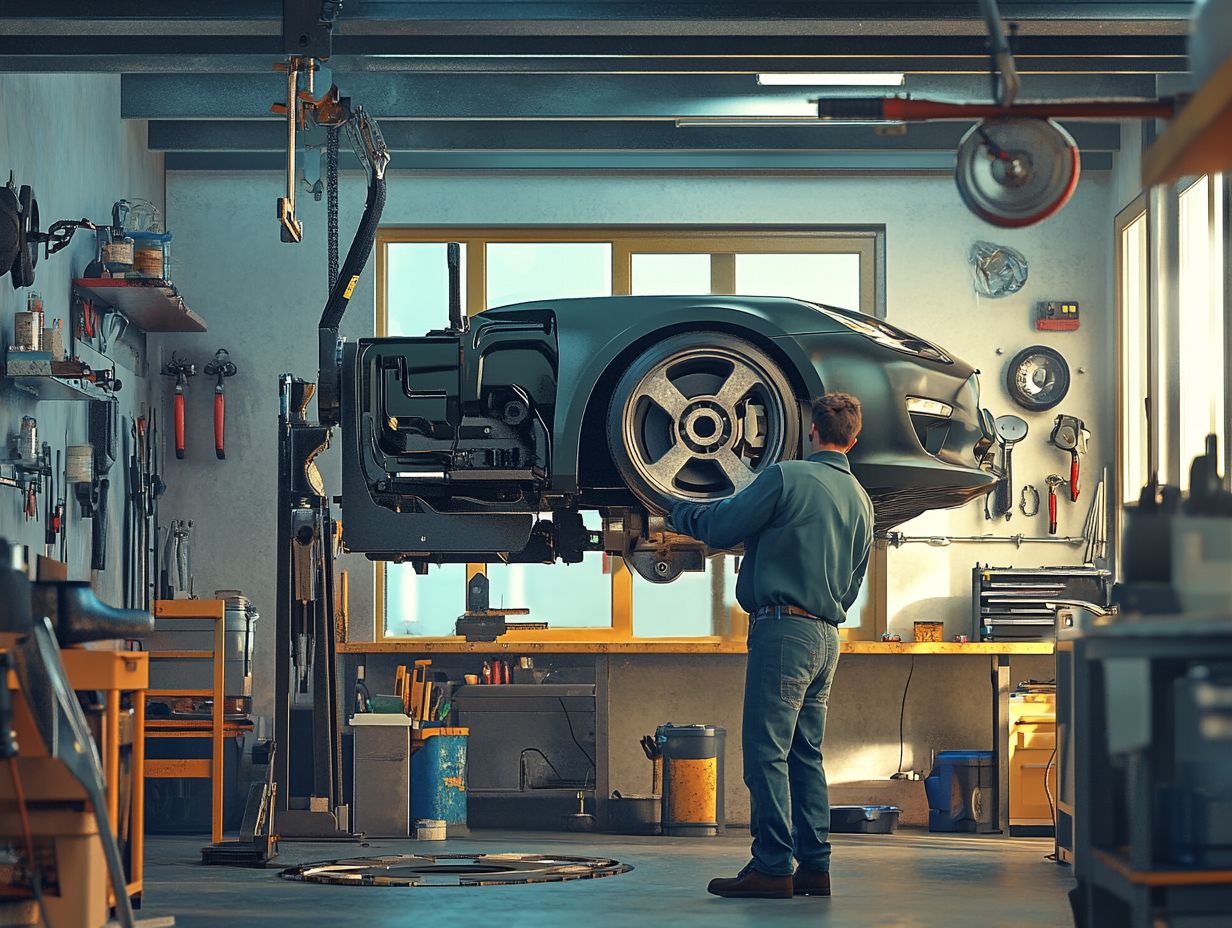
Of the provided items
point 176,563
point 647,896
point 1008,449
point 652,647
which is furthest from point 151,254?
point 1008,449

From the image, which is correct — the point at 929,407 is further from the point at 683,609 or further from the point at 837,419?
the point at 683,609

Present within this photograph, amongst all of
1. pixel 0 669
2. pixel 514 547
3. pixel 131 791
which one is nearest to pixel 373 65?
pixel 514 547

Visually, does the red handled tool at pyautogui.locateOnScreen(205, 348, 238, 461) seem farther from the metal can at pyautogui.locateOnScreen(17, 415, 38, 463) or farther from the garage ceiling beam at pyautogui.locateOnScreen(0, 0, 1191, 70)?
the garage ceiling beam at pyautogui.locateOnScreen(0, 0, 1191, 70)

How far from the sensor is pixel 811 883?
5.50m

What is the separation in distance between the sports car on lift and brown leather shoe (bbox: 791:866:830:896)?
1.15 m

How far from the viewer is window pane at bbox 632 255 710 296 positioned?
1004 cm

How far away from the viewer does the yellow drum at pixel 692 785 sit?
8695 mm

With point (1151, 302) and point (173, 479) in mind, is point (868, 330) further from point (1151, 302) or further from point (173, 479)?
point (173, 479)

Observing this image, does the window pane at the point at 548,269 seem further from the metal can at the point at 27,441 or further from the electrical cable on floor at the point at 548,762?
the metal can at the point at 27,441

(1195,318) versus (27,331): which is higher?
(1195,318)

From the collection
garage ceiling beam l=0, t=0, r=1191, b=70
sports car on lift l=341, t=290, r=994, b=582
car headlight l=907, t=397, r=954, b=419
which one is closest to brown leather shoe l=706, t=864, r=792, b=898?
sports car on lift l=341, t=290, r=994, b=582

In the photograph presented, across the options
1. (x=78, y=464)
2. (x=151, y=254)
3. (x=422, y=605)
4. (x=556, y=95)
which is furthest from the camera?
(x=422, y=605)

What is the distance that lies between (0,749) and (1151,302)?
22.7 feet

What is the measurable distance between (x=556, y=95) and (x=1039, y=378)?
10.3 ft
